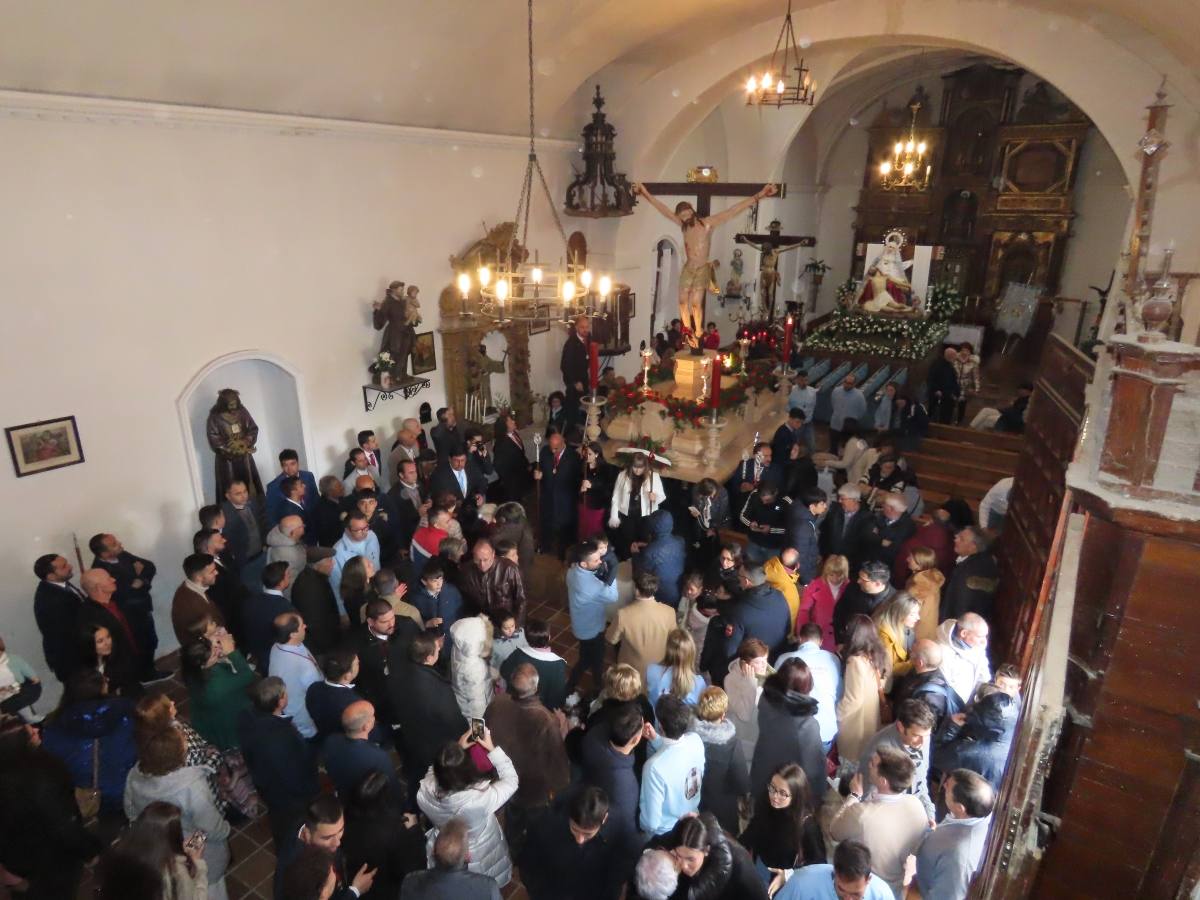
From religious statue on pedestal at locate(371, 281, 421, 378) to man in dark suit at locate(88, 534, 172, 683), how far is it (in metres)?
3.76

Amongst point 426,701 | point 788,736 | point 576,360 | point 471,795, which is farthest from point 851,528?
point 576,360

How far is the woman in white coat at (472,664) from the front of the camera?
472cm

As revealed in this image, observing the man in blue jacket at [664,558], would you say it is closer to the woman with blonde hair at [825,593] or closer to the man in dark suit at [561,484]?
the woman with blonde hair at [825,593]

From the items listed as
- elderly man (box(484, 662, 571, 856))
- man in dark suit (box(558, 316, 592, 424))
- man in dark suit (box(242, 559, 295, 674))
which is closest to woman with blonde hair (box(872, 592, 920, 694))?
elderly man (box(484, 662, 571, 856))

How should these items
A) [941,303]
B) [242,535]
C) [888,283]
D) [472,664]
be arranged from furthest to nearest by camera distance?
[941,303] → [888,283] → [242,535] → [472,664]

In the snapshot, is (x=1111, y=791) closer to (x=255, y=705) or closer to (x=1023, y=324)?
(x=255, y=705)

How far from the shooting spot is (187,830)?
12.0 feet

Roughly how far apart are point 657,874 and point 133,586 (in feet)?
16.5

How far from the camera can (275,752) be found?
3939mm

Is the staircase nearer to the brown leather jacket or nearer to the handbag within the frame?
the brown leather jacket

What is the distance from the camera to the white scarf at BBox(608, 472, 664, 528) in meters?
7.13

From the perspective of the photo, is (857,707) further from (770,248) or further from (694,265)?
(770,248)

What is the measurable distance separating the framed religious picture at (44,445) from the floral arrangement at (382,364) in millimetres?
3225

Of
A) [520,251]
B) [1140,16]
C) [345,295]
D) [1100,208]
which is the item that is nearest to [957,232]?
[1100,208]
